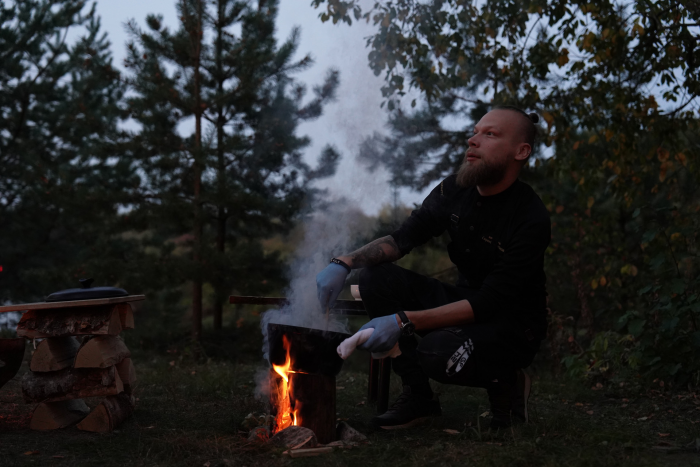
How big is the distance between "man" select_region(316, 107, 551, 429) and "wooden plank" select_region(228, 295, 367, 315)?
0.19 m

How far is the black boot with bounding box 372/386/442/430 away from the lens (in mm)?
2889

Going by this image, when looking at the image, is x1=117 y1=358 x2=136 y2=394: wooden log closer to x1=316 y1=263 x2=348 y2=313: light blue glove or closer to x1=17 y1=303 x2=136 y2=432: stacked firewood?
x1=17 y1=303 x2=136 y2=432: stacked firewood

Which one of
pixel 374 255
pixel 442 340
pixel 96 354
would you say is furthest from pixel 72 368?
pixel 442 340

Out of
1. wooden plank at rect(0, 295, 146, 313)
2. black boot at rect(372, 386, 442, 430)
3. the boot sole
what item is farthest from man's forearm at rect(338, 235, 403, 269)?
wooden plank at rect(0, 295, 146, 313)

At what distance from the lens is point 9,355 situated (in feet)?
9.86

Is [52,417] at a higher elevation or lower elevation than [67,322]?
lower

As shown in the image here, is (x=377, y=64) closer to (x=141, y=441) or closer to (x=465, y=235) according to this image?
(x=465, y=235)

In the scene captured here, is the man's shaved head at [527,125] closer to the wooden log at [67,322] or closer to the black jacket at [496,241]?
the black jacket at [496,241]

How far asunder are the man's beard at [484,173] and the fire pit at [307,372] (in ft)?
3.16

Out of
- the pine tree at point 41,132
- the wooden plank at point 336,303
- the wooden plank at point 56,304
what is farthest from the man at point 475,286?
the pine tree at point 41,132

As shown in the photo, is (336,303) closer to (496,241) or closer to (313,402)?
(313,402)

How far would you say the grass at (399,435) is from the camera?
90.7 inches

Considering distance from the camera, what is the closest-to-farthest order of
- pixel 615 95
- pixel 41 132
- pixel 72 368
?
pixel 72 368, pixel 615 95, pixel 41 132

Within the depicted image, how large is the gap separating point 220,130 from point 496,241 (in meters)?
5.91
